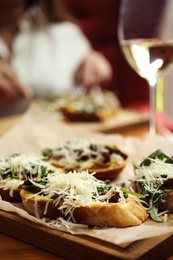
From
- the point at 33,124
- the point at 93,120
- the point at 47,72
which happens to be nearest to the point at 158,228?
the point at 33,124

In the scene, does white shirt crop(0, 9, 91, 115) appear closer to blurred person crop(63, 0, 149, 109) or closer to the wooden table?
blurred person crop(63, 0, 149, 109)

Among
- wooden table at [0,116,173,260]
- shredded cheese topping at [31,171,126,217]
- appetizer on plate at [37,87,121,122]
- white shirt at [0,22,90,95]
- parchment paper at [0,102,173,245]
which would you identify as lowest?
wooden table at [0,116,173,260]

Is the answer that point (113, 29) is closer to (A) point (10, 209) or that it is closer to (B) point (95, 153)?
(B) point (95, 153)

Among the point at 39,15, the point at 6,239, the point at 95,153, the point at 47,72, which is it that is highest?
the point at 39,15

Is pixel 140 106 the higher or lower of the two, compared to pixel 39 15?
lower

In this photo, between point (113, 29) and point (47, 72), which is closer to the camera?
point (47, 72)

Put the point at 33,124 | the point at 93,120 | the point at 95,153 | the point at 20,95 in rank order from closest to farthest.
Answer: the point at 95,153, the point at 33,124, the point at 20,95, the point at 93,120

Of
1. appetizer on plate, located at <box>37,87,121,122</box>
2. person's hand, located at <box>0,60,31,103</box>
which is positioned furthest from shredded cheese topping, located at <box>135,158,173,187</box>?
appetizer on plate, located at <box>37,87,121,122</box>

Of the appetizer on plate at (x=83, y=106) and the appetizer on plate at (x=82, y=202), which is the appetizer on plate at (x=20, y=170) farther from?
the appetizer on plate at (x=83, y=106)
